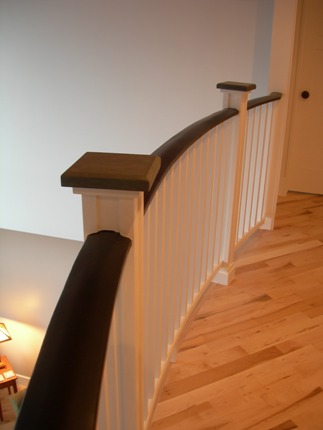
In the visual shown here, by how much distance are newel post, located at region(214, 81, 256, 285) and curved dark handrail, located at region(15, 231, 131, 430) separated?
1.65 metres

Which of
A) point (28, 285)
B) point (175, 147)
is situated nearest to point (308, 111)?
point (175, 147)

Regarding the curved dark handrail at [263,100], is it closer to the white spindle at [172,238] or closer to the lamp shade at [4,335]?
the white spindle at [172,238]

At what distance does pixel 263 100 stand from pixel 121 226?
2116mm

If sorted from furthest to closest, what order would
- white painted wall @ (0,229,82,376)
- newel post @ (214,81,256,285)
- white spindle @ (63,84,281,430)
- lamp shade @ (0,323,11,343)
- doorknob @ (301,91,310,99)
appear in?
1. white painted wall @ (0,229,82,376)
2. lamp shade @ (0,323,11,343)
3. doorknob @ (301,91,310,99)
4. newel post @ (214,81,256,285)
5. white spindle @ (63,84,281,430)

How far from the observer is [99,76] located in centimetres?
463

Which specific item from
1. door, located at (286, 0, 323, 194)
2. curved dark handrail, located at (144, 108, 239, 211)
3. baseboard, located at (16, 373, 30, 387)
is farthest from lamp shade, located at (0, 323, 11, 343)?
curved dark handrail, located at (144, 108, 239, 211)

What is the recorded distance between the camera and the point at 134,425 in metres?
1.26

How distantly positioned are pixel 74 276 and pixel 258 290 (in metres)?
2.01

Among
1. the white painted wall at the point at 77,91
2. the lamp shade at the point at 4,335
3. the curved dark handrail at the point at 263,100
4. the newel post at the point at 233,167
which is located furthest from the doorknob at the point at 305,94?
the lamp shade at the point at 4,335

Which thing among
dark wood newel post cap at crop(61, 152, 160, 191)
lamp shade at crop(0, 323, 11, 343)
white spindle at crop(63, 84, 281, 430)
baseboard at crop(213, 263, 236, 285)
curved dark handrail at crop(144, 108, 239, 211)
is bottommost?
lamp shade at crop(0, 323, 11, 343)

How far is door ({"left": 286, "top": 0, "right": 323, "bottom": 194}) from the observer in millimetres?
4043

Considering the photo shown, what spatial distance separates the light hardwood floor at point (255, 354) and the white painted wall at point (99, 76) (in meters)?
1.97

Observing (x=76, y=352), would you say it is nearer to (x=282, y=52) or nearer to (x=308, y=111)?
(x=282, y=52)

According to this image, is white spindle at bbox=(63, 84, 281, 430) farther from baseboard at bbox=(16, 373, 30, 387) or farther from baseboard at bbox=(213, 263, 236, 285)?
baseboard at bbox=(16, 373, 30, 387)
